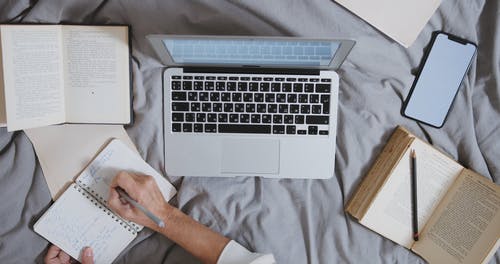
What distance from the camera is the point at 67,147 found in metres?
1.00

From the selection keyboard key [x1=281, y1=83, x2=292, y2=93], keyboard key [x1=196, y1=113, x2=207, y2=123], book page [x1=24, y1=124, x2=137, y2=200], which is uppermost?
keyboard key [x1=281, y1=83, x2=292, y2=93]

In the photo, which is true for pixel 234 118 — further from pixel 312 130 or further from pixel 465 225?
pixel 465 225

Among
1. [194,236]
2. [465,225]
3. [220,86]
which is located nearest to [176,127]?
[220,86]

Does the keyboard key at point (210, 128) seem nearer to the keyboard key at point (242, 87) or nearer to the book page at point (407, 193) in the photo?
the keyboard key at point (242, 87)

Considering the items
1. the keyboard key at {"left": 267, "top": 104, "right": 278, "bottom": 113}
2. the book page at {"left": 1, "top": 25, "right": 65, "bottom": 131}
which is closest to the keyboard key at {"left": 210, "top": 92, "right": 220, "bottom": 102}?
the keyboard key at {"left": 267, "top": 104, "right": 278, "bottom": 113}

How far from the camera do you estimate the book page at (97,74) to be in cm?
97

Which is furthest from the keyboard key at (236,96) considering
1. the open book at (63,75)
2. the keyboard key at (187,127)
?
the open book at (63,75)

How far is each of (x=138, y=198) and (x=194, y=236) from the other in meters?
0.14

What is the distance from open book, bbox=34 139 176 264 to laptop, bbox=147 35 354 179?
3.4 inches

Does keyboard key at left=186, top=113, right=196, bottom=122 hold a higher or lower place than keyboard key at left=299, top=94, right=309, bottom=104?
lower

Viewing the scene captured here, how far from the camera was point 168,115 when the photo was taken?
97cm

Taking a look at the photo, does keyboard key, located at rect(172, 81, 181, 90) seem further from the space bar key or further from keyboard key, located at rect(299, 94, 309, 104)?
keyboard key, located at rect(299, 94, 309, 104)

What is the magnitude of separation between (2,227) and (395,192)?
811 millimetres

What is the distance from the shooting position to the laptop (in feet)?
3.14
